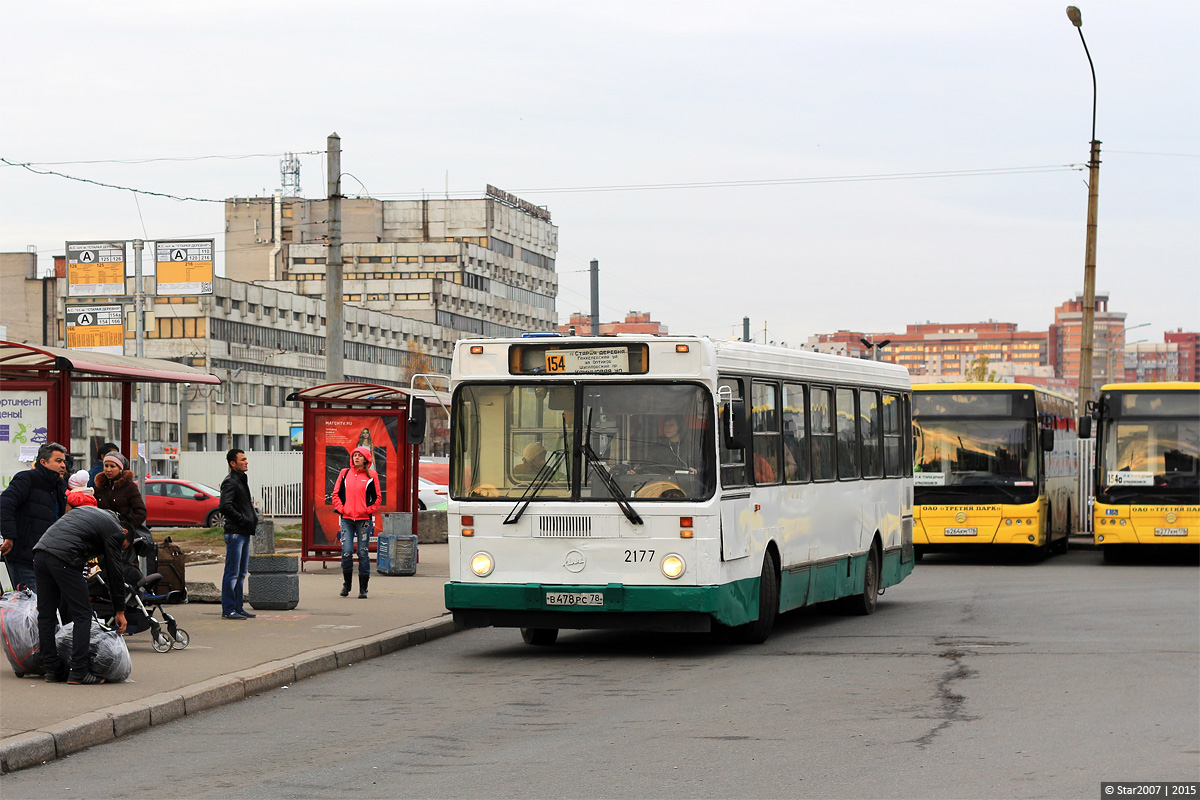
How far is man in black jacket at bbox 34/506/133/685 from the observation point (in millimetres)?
11609

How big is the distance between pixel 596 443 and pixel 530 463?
632 mm

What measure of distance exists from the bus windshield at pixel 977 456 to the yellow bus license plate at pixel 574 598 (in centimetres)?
1493

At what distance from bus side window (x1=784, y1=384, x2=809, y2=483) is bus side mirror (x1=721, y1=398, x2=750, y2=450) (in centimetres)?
146

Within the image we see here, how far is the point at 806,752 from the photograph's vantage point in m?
9.34

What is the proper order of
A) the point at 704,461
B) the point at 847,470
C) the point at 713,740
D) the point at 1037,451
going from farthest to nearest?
the point at 1037,451, the point at 847,470, the point at 704,461, the point at 713,740

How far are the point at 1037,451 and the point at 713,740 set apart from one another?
19.8 meters

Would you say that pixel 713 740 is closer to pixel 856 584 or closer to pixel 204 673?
pixel 204 673

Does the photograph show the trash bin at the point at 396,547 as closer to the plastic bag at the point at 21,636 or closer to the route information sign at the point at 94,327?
the plastic bag at the point at 21,636

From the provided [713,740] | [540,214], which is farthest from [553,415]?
[540,214]

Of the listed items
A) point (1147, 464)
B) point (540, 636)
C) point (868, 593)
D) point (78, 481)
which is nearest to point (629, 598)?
point (540, 636)

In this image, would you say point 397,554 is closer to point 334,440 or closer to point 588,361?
point 334,440

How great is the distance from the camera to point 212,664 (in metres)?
13.1

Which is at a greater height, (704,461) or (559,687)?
(704,461)

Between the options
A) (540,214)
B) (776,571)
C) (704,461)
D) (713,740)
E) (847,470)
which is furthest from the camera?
(540,214)
